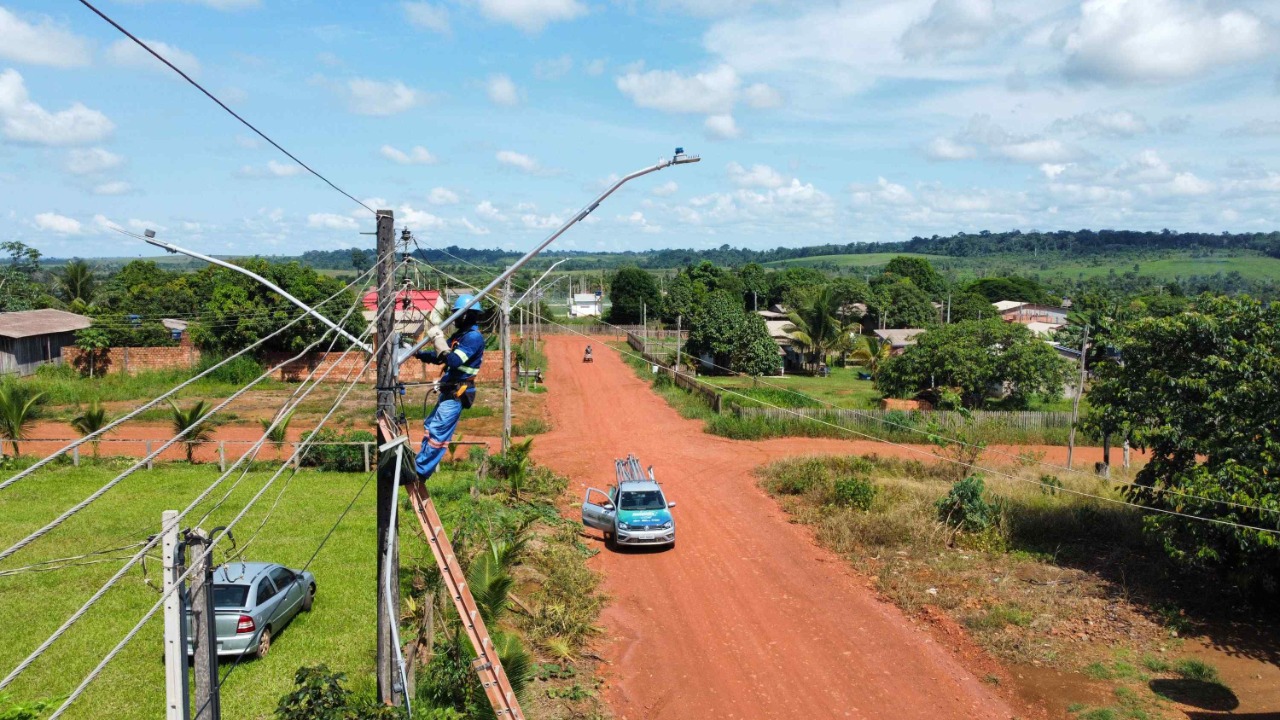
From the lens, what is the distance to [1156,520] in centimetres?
1677

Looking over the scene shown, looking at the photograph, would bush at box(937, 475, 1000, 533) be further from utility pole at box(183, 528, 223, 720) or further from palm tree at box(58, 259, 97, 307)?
palm tree at box(58, 259, 97, 307)

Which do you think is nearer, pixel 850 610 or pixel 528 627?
pixel 528 627

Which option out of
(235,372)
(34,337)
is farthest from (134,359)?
(235,372)

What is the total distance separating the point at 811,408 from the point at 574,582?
72.1ft

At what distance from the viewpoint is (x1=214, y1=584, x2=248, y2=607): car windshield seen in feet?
45.8

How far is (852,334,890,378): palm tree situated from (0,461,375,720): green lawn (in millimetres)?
40226

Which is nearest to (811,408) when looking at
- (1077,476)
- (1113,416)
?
(1077,476)

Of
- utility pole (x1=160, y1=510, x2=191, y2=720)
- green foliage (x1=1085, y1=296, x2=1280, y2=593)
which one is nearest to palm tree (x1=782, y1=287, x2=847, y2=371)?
green foliage (x1=1085, y1=296, x2=1280, y2=593)

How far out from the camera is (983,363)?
4012 centimetres

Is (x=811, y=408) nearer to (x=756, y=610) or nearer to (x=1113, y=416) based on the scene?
(x=1113, y=416)

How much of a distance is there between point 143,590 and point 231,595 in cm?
416

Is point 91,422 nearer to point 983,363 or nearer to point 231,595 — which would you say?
point 231,595

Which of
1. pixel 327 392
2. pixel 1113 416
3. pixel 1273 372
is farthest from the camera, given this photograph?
pixel 327 392

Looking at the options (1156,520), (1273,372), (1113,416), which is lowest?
(1156,520)
